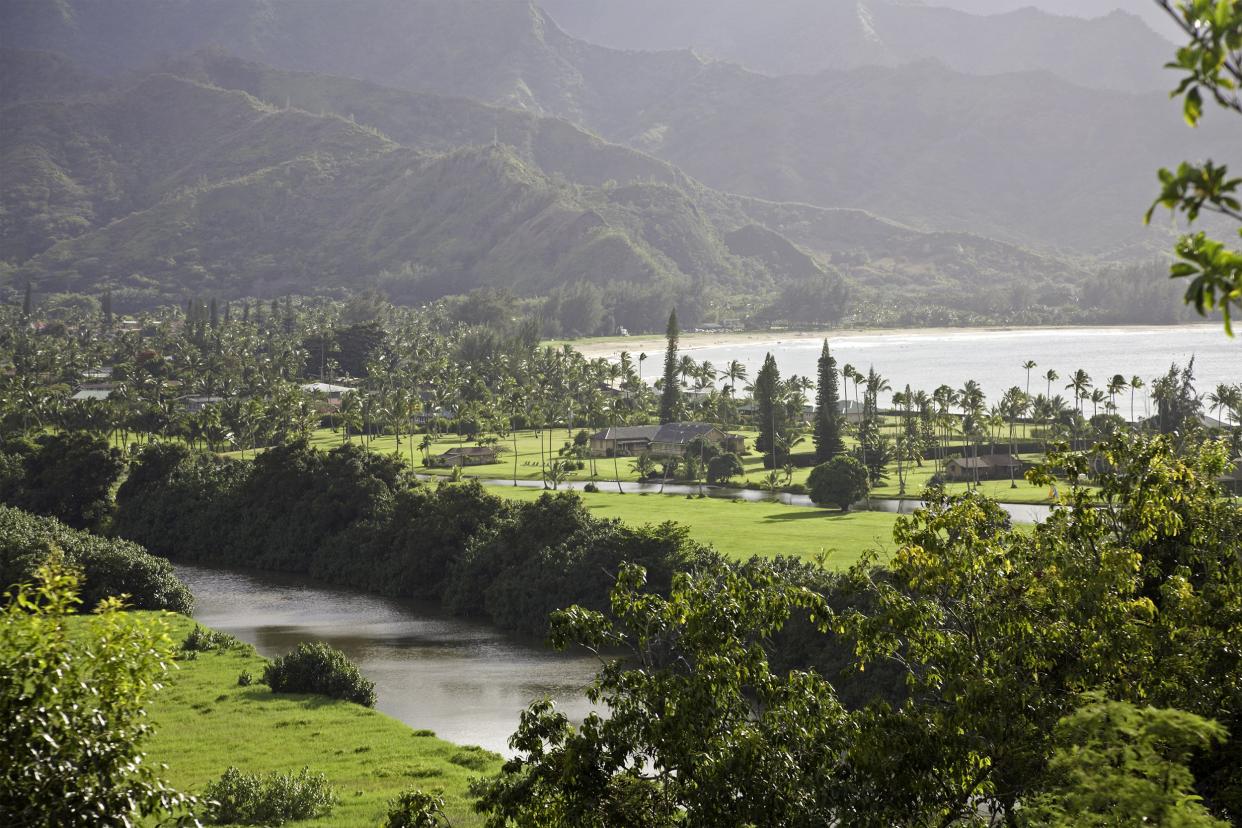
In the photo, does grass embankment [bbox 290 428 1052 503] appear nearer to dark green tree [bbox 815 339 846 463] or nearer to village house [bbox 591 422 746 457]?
village house [bbox 591 422 746 457]

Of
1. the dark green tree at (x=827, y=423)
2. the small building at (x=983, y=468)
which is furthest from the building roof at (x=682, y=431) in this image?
the small building at (x=983, y=468)

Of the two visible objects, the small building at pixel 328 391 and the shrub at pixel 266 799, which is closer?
the shrub at pixel 266 799

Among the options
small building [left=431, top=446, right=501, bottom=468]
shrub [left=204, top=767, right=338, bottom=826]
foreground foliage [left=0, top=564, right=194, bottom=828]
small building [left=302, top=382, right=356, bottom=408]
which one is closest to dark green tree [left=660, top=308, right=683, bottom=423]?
small building [left=431, top=446, right=501, bottom=468]

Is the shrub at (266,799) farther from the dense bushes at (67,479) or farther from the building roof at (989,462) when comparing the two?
the building roof at (989,462)

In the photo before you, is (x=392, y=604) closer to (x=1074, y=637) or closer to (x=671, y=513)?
(x=671, y=513)

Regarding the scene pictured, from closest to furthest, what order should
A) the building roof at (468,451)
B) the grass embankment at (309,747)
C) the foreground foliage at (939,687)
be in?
the foreground foliage at (939,687) < the grass embankment at (309,747) < the building roof at (468,451)

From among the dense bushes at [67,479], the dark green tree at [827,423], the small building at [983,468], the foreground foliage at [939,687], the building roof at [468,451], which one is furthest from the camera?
the building roof at [468,451]
